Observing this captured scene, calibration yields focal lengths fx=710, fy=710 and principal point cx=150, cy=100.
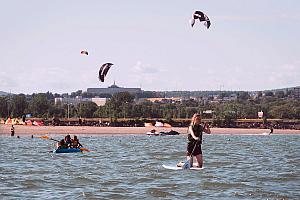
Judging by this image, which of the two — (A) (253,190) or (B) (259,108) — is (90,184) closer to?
(A) (253,190)

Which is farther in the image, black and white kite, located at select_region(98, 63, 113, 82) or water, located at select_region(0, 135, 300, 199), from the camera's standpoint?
black and white kite, located at select_region(98, 63, 113, 82)

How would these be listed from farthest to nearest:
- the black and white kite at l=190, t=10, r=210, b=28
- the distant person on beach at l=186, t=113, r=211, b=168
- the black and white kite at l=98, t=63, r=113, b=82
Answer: the black and white kite at l=98, t=63, r=113, b=82 → the black and white kite at l=190, t=10, r=210, b=28 → the distant person on beach at l=186, t=113, r=211, b=168

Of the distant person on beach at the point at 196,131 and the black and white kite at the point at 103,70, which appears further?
the black and white kite at the point at 103,70

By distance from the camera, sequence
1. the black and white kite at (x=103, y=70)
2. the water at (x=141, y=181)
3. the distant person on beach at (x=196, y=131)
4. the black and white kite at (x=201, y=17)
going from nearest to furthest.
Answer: the water at (x=141, y=181) → the distant person on beach at (x=196, y=131) → the black and white kite at (x=201, y=17) → the black and white kite at (x=103, y=70)

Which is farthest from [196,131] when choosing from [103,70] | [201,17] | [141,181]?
[103,70]

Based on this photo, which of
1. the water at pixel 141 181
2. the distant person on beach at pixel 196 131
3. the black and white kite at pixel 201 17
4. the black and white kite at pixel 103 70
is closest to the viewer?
the water at pixel 141 181

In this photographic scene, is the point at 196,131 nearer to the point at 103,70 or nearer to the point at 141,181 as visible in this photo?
the point at 141,181

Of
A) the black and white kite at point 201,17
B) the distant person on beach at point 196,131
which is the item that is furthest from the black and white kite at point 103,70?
the distant person on beach at point 196,131

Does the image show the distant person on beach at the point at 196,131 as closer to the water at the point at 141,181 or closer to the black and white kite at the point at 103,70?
the water at the point at 141,181

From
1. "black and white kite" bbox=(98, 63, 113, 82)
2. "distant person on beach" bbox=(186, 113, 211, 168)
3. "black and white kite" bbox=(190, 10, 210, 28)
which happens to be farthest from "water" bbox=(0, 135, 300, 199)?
"black and white kite" bbox=(98, 63, 113, 82)

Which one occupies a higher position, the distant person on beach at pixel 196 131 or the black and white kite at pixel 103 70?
the black and white kite at pixel 103 70

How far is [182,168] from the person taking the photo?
24.2 metres

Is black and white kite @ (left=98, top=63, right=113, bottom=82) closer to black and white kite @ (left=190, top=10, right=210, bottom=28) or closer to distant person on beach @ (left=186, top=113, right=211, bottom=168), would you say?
black and white kite @ (left=190, top=10, right=210, bottom=28)

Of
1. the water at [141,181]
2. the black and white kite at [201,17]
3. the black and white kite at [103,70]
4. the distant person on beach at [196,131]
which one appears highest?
the black and white kite at [201,17]
